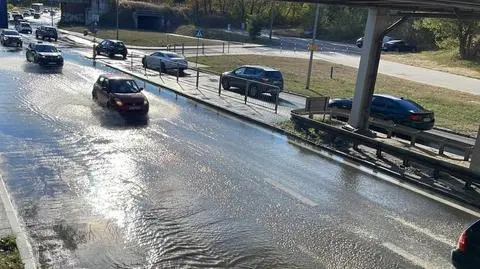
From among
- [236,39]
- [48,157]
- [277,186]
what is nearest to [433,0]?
[277,186]

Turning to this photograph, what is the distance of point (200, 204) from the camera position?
1004cm

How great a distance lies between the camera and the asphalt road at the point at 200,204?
26.3 feet

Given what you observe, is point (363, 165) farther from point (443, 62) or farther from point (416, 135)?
point (443, 62)

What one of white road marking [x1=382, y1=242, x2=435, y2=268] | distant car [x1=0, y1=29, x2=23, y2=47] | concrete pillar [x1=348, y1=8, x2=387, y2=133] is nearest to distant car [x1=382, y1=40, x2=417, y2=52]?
distant car [x1=0, y1=29, x2=23, y2=47]

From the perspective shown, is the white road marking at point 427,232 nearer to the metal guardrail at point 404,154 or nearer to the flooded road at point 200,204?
A: the flooded road at point 200,204

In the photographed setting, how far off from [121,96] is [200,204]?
991 centimetres

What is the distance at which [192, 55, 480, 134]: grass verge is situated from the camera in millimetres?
23875

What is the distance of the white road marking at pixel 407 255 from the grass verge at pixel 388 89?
1417 cm

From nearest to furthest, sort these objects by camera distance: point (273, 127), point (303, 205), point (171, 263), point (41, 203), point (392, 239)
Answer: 1. point (171, 263)
2. point (392, 239)
3. point (41, 203)
4. point (303, 205)
5. point (273, 127)

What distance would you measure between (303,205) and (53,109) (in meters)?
12.3

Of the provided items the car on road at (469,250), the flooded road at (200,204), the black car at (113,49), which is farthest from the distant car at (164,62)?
the car on road at (469,250)

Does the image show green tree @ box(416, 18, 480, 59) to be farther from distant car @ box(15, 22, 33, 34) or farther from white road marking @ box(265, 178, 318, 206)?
distant car @ box(15, 22, 33, 34)

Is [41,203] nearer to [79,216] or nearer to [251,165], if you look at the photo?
[79,216]

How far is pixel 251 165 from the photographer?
13109 mm
